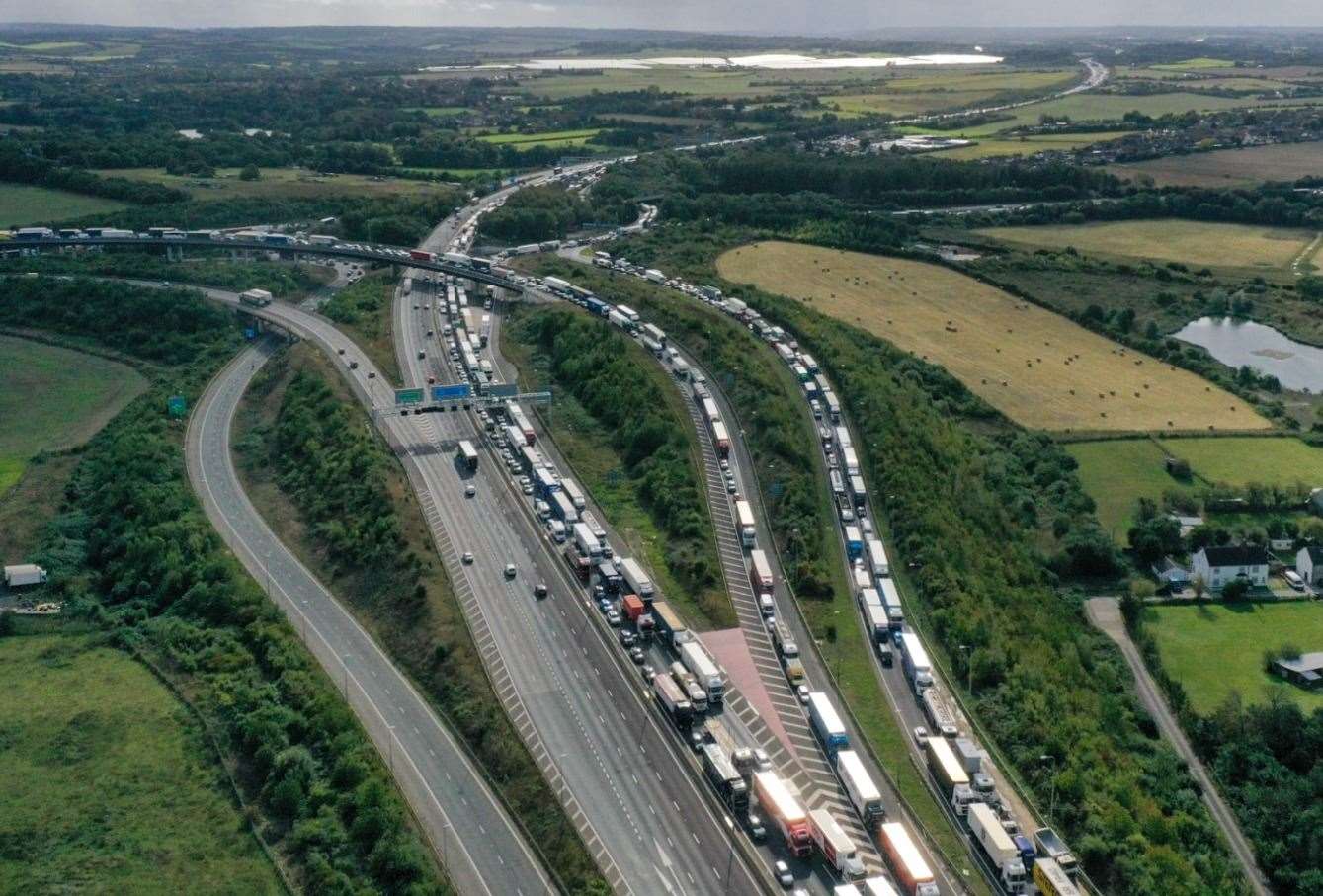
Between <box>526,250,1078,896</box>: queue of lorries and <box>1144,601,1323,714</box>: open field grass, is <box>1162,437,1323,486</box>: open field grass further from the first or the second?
<box>526,250,1078,896</box>: queue of lorries

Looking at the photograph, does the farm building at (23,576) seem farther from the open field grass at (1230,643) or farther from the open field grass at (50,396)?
the open field grass at (1230,643)

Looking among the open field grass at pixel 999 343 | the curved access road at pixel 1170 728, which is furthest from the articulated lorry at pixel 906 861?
the open field grass at pixel 999 343

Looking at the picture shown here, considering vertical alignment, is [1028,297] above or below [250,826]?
above

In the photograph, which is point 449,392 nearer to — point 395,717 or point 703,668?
point 395,717

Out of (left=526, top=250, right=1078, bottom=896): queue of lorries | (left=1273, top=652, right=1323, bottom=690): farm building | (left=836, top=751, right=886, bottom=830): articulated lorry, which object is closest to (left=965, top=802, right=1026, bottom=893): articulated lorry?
(left=526, top=250, right=1078, bottom=896): queue of lorries

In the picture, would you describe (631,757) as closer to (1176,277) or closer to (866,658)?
(866,658)

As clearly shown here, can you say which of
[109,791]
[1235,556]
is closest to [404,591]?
[109,791]

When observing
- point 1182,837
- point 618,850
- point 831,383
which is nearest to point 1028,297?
point 831,383
